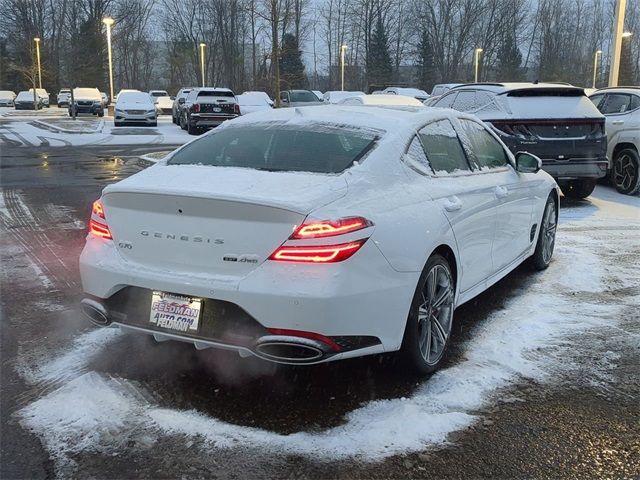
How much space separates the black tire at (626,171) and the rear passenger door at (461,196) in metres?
7.00

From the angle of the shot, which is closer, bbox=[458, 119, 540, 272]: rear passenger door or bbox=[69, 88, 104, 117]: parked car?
bbox=[458, 119, 540, 272]: rear passenger door

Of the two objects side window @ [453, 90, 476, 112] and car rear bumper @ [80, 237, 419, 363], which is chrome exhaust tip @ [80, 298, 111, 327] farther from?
side window @ [453, 90, 476, 112]

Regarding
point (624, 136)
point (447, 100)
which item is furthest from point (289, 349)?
point (624, 136)

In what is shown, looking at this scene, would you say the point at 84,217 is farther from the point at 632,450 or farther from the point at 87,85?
the point at 87,85

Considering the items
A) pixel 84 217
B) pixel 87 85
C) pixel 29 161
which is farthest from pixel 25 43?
pixel 84 217

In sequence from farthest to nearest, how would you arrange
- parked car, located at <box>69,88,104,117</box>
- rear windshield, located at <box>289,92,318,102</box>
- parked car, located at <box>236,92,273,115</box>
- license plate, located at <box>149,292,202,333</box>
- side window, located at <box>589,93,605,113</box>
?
parked car, located at <box>69,88,104,117</box> < rear windshield, located at <box>289,92,318,102</box> < parked car, located at <box>236,92,273,115</box> < side window, located at <box>589,93,605,113</box> < license plate, located at <box>149,292,202,333</box>

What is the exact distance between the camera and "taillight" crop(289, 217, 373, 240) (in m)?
3.08

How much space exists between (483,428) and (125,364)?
2115 mm

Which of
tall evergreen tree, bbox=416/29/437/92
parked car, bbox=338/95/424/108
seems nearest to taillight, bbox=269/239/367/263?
parked car, bbox=338/95/424/108

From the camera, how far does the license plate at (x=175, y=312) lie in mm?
3246

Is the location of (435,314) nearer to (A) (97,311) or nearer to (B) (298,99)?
(A) (97,311)

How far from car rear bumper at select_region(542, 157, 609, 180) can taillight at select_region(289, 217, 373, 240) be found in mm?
6618

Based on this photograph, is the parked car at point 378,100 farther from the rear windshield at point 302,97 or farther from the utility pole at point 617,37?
the rear windshield at point 302,97

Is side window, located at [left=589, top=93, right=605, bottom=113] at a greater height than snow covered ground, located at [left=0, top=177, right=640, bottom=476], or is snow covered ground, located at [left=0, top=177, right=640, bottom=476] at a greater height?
side window, located at [left=589, top=93, right=605, bottom=113]
